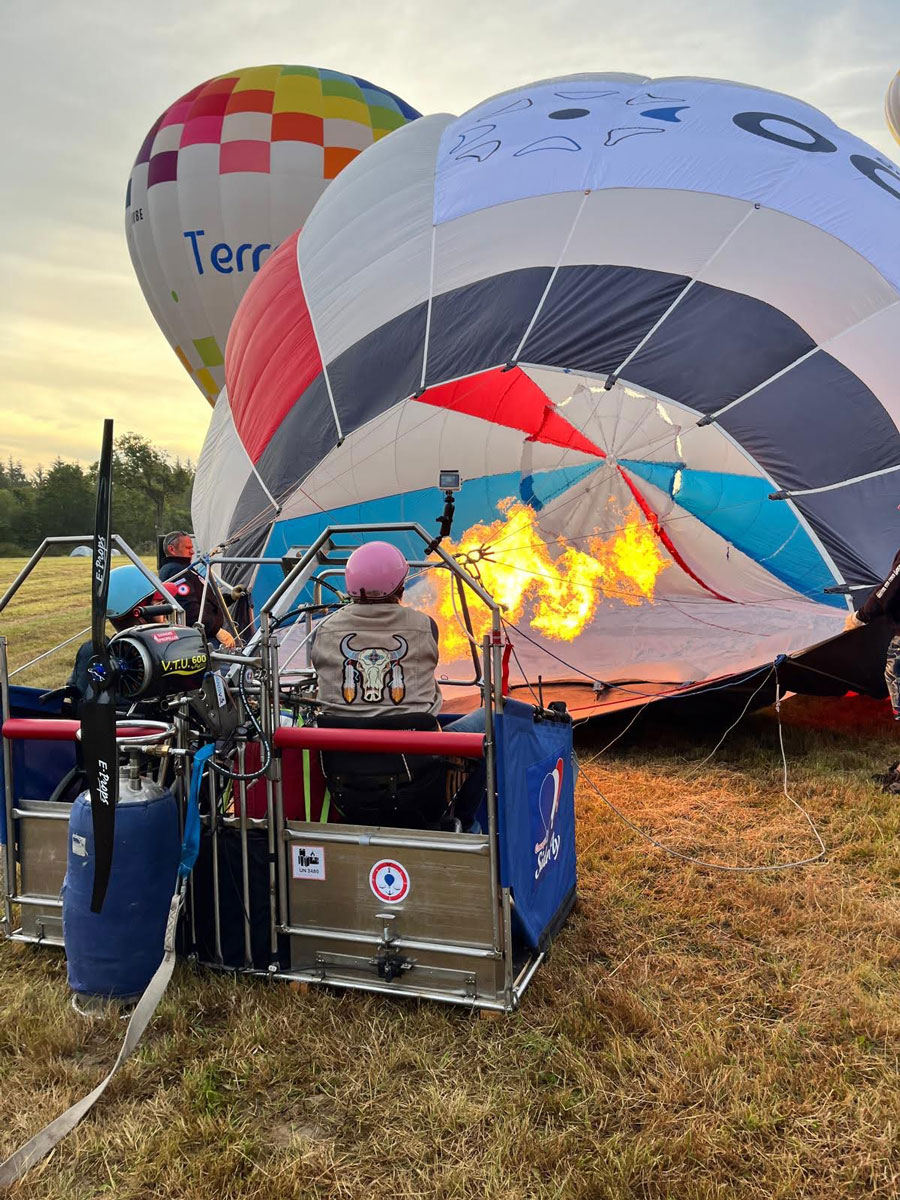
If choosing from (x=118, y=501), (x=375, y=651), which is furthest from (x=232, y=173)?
(x=118, y=501)

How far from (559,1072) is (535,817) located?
699 mm

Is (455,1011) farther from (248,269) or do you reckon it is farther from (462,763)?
(248,269)

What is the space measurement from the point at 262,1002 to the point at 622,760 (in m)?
2.99

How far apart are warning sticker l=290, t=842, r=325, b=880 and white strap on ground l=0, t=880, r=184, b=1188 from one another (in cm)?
33

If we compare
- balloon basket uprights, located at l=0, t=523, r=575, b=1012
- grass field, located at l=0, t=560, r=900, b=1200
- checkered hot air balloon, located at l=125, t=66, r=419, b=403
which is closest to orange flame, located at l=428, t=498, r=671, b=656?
grass field, located at l=0, t=560, r=900, b=1200

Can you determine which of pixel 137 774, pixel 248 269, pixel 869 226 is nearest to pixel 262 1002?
pixel 137 774

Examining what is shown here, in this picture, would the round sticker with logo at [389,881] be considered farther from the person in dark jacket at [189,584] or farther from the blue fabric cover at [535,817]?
the person in dark jacket at [189,584]

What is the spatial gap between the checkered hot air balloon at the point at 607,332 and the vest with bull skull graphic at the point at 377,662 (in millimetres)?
2825

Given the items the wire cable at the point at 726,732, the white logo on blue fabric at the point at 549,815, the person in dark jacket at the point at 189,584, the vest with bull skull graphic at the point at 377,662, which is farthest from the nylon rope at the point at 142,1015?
the wire cable at the point at 726,732

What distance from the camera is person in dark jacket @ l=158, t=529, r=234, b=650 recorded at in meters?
5.76

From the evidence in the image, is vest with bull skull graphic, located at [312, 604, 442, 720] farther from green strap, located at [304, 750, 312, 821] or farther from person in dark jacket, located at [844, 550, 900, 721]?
person in dark jacket, located at [844, 550, 900, 721]

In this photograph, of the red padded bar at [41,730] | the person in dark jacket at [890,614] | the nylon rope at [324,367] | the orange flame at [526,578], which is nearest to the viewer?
the red padded bar at [41,730]

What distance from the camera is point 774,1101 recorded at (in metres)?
2.24

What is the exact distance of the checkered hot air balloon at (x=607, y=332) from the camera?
Answer: 5281 mm
